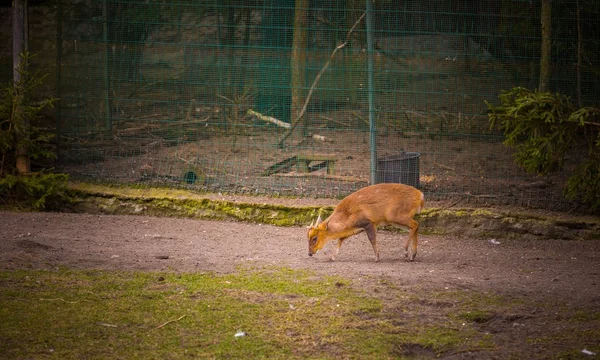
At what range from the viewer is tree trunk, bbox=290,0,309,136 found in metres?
10.3

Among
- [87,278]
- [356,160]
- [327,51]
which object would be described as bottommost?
[87,278]

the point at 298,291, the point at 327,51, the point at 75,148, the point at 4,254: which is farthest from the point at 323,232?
the point at 75,148

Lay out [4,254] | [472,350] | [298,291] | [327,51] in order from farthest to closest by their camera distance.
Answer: [327,51], [4,254], [298,291], [472,350]

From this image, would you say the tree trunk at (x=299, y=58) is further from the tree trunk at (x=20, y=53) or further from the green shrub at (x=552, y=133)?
the tree trunk at (x=20, y=53)

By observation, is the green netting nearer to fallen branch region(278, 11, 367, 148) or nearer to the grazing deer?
fallen branch region(278, 11, 367, 148)

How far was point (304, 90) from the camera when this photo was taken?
10383 millimetres

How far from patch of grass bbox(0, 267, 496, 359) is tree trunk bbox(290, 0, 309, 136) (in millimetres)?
3066

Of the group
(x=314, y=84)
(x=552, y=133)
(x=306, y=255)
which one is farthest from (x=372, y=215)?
(x=552, y=133)

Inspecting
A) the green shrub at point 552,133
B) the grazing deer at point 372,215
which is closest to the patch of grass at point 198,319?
the grazing deer at point 372,215

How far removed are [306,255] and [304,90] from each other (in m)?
2.38

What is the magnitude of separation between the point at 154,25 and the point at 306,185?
2.84m

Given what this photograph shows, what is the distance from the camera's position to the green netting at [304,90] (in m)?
10.0

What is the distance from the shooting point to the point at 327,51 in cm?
1025

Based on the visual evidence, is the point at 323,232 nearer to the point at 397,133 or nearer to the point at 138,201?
the point at 397,133
